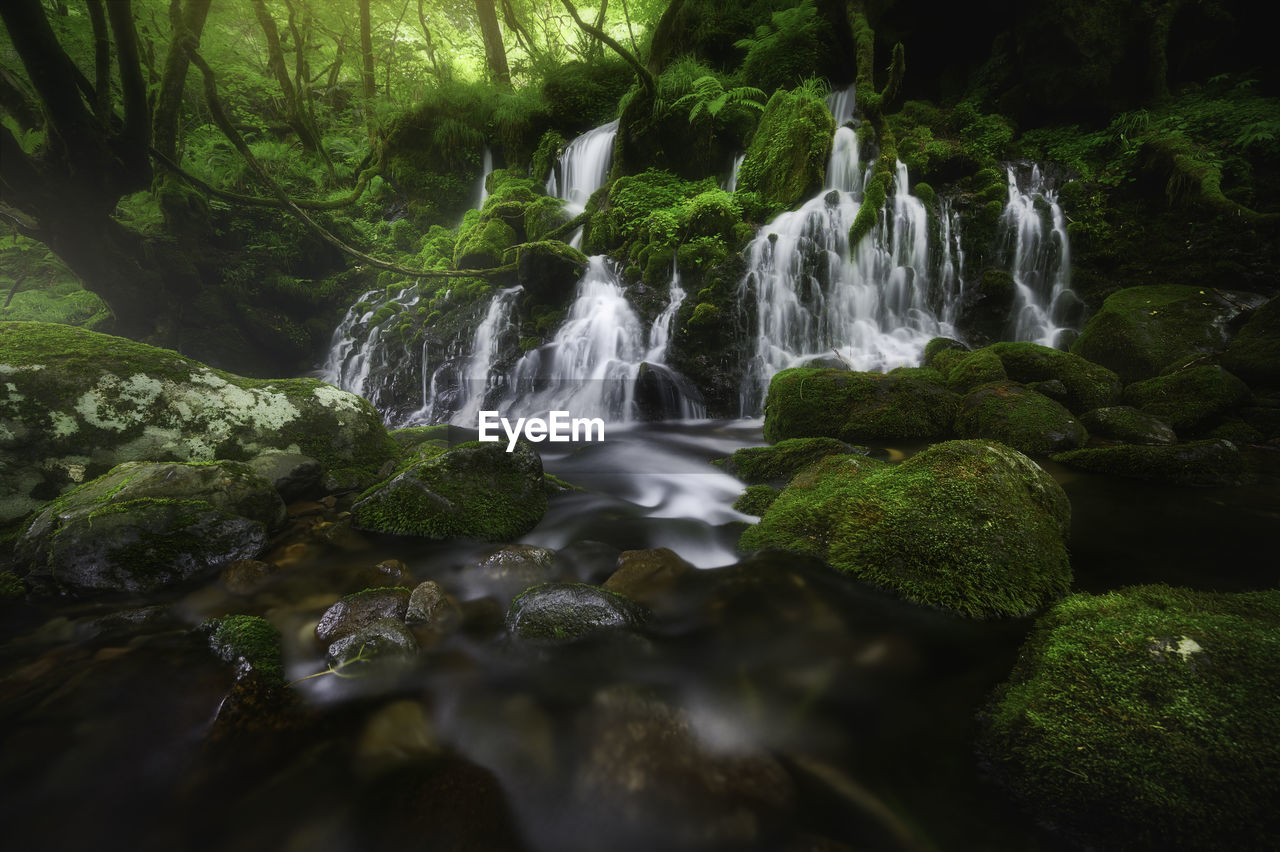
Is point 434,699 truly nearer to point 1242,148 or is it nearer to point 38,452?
point 38,452

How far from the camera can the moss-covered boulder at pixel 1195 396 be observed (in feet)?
17.8

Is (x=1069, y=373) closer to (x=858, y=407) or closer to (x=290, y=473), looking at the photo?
(x=858, y=407)

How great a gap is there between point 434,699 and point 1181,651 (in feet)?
9.24

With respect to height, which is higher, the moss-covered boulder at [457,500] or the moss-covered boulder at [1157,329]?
the moss-covered boulder at [1157,329]

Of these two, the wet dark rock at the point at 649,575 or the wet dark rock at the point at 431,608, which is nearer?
the wet dark rock at the point at 431,608

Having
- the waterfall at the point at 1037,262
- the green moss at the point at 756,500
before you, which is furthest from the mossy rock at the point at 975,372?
the green moss at the point at 756,500

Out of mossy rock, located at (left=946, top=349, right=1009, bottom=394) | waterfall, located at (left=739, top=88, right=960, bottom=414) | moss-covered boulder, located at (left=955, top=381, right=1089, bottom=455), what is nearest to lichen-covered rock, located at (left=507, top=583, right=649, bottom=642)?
moss-covered boulder, located at (left=955, top=381, right=1089, bottom=455)

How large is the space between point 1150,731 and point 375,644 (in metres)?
2.96

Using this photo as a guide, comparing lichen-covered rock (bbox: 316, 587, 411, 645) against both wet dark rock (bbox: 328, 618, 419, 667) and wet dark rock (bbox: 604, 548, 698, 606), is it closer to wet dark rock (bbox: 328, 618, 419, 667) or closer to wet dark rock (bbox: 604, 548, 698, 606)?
wet dark rock (bbox: 328, 618, 419, 667)

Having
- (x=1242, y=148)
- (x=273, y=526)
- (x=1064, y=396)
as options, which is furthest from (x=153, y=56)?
(x=1242, y=148)

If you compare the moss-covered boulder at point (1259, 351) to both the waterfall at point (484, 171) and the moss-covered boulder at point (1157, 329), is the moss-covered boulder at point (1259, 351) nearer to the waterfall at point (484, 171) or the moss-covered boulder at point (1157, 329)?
the moss-covered boulder at point (1157, 329)

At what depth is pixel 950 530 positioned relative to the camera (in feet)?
8.20

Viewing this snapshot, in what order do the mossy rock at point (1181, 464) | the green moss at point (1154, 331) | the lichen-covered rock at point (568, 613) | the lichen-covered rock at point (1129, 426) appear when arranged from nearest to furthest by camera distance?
the lichen-covered rock at point (568, 613) → the mossy rock at point (1181, 464) → the lichen-covered rock at point (1129, 426) → the green moss at point (1154, 331)

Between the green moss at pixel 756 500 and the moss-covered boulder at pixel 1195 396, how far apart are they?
540cm
